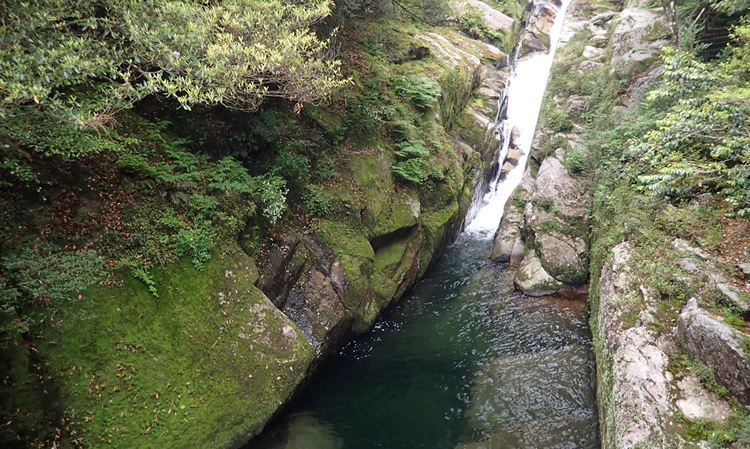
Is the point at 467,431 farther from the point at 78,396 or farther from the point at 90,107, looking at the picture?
the point at 90,107

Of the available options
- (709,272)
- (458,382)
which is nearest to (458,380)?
(458,382)

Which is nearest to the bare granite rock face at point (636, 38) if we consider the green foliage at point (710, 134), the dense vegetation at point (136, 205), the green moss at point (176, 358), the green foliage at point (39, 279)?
the green foliage at point (710, 134)

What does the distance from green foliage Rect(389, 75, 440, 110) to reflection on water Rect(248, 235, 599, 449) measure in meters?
7.99

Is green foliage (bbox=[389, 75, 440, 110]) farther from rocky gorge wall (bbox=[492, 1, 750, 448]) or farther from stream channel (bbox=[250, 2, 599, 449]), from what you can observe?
stream channel (bbox=[250, 2, 599, 449])

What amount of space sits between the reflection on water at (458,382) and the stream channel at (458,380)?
0.08 feet

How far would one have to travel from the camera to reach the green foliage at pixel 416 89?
14.3 metres

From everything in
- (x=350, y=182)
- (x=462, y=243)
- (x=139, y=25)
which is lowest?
(x=462, y=243)

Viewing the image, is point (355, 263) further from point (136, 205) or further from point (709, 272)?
point (709, 272)

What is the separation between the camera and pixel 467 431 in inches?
305

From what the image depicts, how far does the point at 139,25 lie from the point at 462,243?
1433cm

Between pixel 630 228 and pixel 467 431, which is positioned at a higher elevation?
pixel 630 228

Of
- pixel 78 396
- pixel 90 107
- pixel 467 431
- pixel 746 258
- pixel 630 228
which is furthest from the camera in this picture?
pixel 630 228

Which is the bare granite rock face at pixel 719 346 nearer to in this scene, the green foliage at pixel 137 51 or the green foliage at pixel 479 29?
the green foliage at pixel 137 51

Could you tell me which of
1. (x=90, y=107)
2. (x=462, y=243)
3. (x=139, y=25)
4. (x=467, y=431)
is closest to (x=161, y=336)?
(x=90, y=107)
